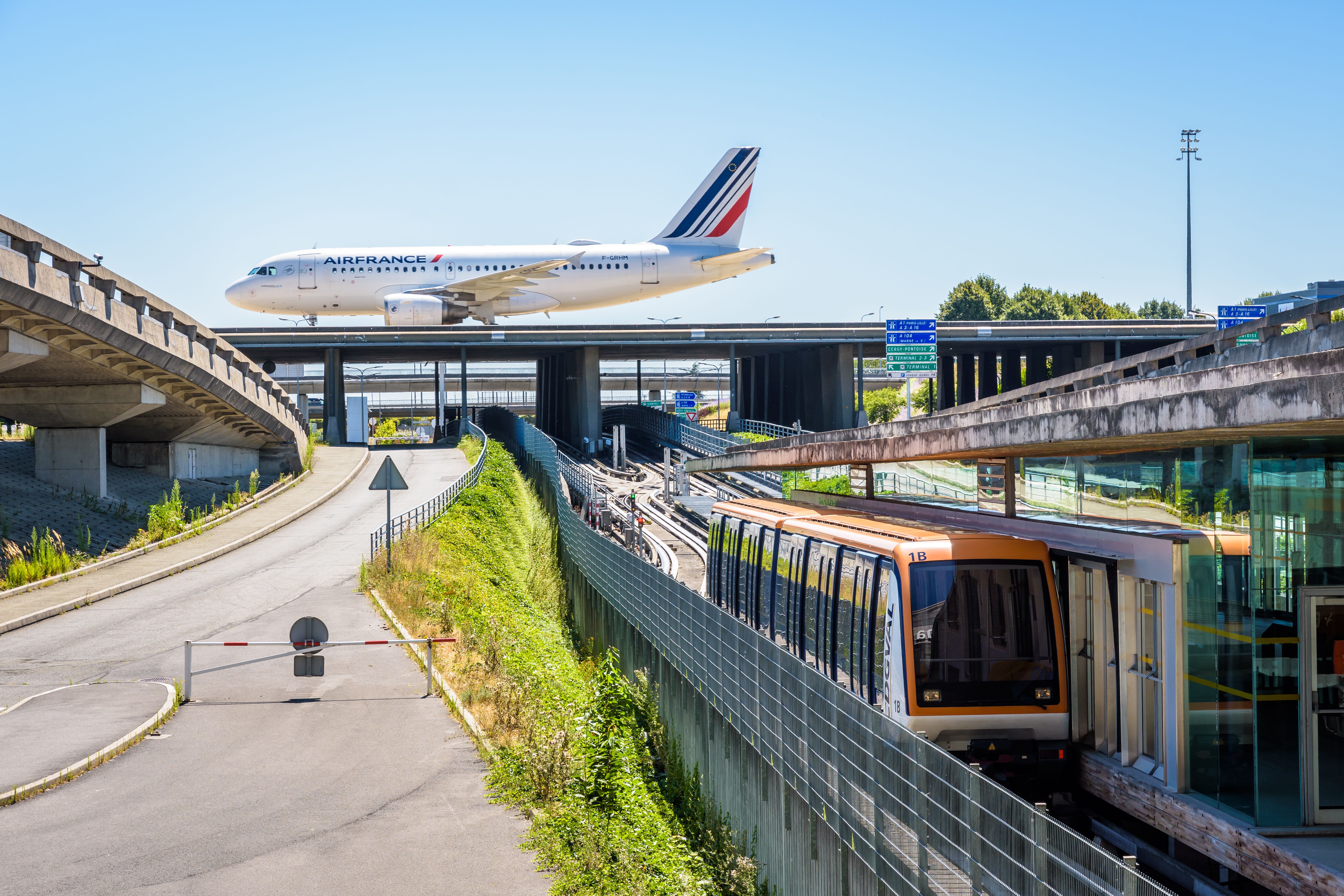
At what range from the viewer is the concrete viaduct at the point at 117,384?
25.7 metres

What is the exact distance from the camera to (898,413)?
330ft

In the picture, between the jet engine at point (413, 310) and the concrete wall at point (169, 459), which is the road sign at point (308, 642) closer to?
the concrete wall at point (169, 459)

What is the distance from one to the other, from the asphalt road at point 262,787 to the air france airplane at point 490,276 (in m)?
39.8

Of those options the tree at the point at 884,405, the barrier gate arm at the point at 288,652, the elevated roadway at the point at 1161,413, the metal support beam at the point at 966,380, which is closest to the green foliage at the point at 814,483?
the elevated roadway at the point at 1161,413

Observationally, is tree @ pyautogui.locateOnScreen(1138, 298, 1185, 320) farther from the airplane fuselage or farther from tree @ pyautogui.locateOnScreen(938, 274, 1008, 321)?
the airplane fuselage

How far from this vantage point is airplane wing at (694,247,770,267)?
2522 inches

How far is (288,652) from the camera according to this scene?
1767 cm

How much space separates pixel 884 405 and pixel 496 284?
5404 centimetres

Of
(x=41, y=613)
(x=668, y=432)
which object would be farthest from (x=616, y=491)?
(x=41, y=613)

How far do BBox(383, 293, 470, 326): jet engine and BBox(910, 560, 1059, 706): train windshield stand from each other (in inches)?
1991

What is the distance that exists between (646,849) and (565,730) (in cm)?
289

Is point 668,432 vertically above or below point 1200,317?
below

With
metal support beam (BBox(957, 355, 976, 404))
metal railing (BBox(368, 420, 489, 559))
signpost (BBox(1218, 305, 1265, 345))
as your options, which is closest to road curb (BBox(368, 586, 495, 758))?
metal railing (BBox(368, 420, 489, 559))

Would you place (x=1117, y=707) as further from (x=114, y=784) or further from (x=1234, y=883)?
(x=114, y=784)
